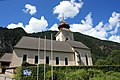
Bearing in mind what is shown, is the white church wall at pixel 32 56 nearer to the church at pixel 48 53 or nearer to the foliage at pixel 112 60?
the church at pixel 48 53

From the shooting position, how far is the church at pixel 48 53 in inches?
1437

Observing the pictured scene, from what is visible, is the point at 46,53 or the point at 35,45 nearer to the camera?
the point at 46,53

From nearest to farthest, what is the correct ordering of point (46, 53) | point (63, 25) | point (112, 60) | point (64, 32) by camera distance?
point (46, 53)
point (64, 32)
point (63, 25)
point (112, 60)

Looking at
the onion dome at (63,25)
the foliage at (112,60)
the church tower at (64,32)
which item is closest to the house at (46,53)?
the church tower at (64,32)

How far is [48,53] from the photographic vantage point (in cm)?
3956

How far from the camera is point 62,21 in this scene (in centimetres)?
5812

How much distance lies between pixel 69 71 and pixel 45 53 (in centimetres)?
923

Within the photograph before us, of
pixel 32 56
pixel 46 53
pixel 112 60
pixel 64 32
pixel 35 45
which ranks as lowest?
pixel 32 56

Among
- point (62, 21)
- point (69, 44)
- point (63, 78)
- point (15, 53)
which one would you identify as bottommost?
point (63, 78)

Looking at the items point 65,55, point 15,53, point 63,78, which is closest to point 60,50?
point 65,55

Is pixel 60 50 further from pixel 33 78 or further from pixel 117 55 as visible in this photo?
pixel 117 55

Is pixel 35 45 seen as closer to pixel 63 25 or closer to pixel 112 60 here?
pixel 63 25

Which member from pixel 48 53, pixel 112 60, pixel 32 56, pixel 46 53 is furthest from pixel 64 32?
pixel 112 60

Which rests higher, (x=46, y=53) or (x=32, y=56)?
(x=46, y=53)
